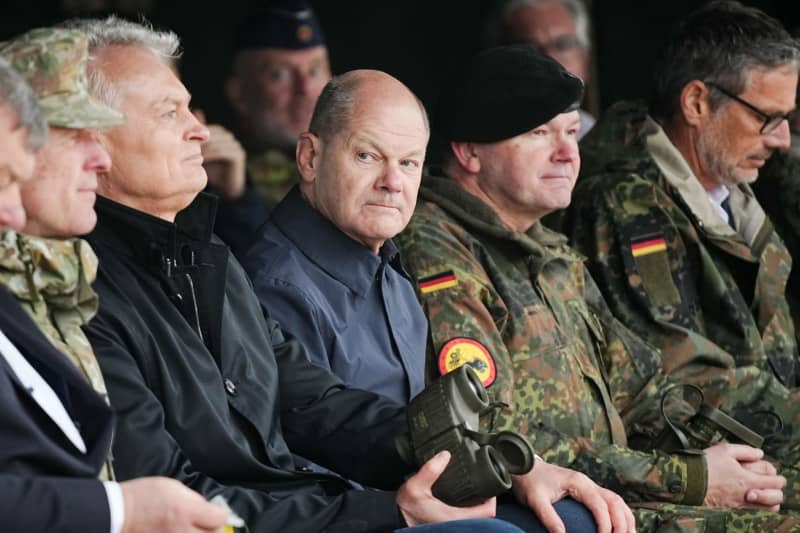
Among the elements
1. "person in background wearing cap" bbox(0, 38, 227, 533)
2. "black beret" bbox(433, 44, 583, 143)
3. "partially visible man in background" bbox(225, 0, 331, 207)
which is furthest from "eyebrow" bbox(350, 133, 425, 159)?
"partially visible man in background" bbox(225, 0, 331, 207)

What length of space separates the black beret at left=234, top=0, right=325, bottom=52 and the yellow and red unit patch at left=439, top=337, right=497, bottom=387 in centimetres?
190

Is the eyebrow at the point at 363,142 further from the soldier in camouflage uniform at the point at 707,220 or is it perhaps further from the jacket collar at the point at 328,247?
the soldier in camouflage uniform at the point at 707,220

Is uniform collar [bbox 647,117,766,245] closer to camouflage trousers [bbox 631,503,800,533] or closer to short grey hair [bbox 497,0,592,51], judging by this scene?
camouflage trousers [bbox 631,503,800,533]

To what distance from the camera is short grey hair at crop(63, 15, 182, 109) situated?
2.86 metres

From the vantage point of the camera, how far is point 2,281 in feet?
7.91

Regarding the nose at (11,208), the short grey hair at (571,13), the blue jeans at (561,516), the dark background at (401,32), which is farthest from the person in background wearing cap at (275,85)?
the nose at (11,208)

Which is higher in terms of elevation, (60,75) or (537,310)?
(60,75)

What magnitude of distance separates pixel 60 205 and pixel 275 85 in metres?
2.59

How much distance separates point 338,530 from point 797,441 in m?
1.87

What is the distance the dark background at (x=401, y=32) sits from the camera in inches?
221

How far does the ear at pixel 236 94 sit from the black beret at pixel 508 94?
1.48 metres

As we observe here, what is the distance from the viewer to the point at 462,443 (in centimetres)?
277

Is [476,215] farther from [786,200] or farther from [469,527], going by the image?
[786,200]

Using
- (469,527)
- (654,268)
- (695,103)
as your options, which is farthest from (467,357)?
(695,103)
